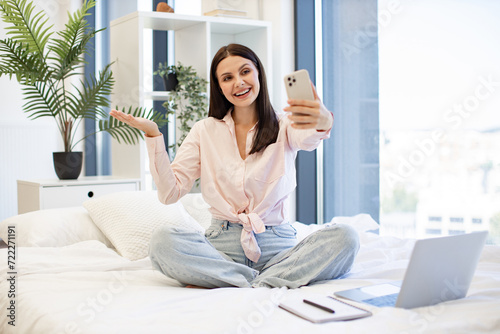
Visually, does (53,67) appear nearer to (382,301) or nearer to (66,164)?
(66,164)

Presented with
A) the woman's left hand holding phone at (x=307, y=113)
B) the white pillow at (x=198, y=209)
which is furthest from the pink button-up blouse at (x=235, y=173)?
the white pillow at (x=198, y=209)

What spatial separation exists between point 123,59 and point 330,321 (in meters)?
2.42

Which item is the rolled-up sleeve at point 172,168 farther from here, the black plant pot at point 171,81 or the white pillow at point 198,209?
the black plant pot at point 171,81

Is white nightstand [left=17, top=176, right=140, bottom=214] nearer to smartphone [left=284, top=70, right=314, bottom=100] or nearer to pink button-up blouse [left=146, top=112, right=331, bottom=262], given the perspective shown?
pink button-up blouse [left=146, top=112, right=331, bottom=262]

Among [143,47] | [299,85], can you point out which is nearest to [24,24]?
[143,47]

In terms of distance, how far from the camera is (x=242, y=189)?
6.05ft

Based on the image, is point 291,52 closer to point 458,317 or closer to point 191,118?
point 191,118

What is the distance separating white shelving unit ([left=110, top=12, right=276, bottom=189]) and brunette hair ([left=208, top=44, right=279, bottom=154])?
3.93 feet

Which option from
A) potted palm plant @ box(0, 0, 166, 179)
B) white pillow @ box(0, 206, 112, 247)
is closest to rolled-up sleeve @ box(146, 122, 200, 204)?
white pillow @ box(0, 206, 112, 247)

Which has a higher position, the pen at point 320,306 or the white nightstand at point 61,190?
the white nightstand at point 61,190

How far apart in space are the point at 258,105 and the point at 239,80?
0.12 m

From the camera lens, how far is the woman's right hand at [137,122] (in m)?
1.68

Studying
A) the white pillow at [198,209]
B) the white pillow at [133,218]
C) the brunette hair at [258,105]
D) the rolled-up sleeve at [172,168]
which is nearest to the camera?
the rolled-up sleeve at [172,168]

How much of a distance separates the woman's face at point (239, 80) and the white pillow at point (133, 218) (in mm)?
532
